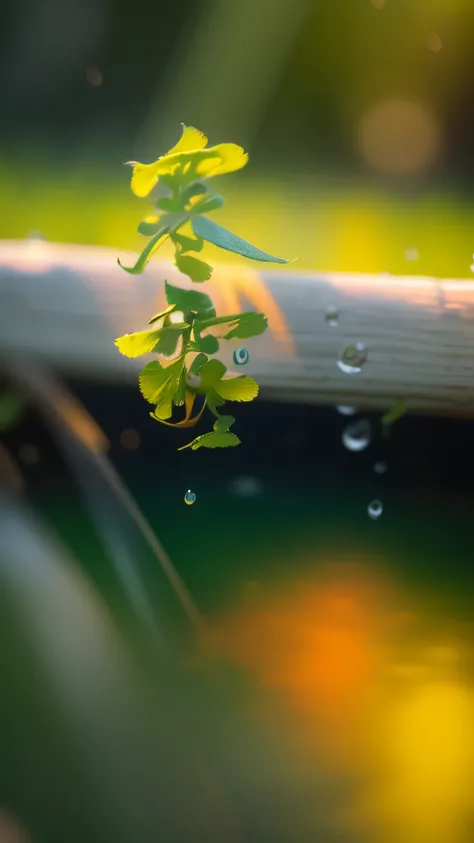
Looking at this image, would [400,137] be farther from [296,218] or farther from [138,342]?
[138,342]

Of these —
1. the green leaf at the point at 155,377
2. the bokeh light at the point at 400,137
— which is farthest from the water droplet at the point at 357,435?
the bokeh light at the point at 400,137

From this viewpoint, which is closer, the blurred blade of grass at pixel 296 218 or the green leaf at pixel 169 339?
the green leaf at pixel 169 339

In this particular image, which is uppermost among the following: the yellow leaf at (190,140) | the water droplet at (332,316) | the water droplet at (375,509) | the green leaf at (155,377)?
the water droplet at (332,316)

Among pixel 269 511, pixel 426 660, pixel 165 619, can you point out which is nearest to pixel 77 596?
pixel 165 619

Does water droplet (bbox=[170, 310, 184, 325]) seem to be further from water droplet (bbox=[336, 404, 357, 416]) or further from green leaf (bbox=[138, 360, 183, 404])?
water droplet (bbox=[336, 404, 357, 416])

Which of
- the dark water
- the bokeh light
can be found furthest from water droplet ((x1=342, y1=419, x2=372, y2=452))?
the bokeh light

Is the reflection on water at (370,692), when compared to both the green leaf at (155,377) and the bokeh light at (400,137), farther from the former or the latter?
the bokeh light at (400,137)

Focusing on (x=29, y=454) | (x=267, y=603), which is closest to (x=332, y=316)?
(x=267, y=603)

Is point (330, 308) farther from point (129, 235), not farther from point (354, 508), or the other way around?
point (129, 235)
